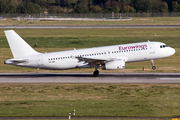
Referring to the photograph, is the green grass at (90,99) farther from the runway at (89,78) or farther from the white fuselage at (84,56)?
the white fuselage at (84,56)

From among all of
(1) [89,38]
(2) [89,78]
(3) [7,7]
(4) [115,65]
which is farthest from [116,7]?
(4) [115,65]

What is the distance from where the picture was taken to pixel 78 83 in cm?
3953

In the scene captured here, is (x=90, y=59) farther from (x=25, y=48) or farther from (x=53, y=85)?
(x=25, y=48)

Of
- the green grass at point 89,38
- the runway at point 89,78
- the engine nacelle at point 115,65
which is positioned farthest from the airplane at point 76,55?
the green grass at point 89,38

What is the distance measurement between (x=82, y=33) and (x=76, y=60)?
5103 centimetres

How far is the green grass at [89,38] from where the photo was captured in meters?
64.7

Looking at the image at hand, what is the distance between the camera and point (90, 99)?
30797 mm

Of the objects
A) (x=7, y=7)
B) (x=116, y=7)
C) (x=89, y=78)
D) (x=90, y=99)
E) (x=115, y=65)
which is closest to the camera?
(x=90, y=99)

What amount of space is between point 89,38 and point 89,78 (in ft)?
138

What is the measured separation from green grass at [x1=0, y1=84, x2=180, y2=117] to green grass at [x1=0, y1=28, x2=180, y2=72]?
61.6 feet

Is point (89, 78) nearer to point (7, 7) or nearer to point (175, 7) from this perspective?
point (175, 7)

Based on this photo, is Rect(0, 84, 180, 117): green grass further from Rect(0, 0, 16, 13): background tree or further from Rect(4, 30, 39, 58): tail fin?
Rect(0, 0, 16, 13): background tree

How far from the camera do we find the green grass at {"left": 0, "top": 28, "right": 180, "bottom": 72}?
64688 millimetres

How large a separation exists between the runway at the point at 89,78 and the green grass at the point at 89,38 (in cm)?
879
